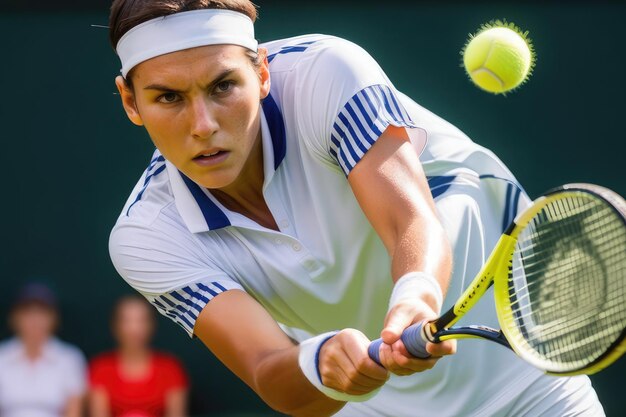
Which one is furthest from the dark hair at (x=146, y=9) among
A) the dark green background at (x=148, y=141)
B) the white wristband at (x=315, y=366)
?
the dark green background at (x=148, y=141)

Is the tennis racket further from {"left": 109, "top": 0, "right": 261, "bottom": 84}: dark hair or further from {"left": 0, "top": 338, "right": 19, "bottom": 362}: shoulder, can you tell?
A: {"left": 0, "top": 338, "right": 19, "bottom": 362}: shoulder

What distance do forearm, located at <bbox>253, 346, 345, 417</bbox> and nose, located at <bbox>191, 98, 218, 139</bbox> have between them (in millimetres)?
509

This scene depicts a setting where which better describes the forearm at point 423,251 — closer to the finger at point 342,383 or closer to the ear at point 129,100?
the finger at point 342,383

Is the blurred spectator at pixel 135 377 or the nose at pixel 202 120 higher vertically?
the nose at pixel 202 120

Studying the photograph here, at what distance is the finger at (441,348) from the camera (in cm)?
226

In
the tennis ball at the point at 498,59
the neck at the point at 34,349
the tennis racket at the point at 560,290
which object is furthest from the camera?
the neck at the point at 34,349

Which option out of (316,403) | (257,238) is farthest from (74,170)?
(316,403)

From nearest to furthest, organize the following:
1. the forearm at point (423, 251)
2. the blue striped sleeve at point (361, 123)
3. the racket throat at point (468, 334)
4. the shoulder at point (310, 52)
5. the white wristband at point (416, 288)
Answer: the racket throat at point (468, 334), the white wristband at point (416, 288), the forearm at point (423, 251), the blue striped sleeve at point (361, 123), the shoulder at point (310, 52)

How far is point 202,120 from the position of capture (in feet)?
8.77

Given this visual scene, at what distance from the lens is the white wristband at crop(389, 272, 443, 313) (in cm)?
237

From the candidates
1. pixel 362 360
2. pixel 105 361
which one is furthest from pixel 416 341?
pixel 105 361

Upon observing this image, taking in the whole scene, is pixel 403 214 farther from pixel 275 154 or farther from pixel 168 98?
pixel 168 98

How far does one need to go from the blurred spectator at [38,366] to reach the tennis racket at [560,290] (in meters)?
3.89

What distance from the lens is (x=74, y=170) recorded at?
605 cm
